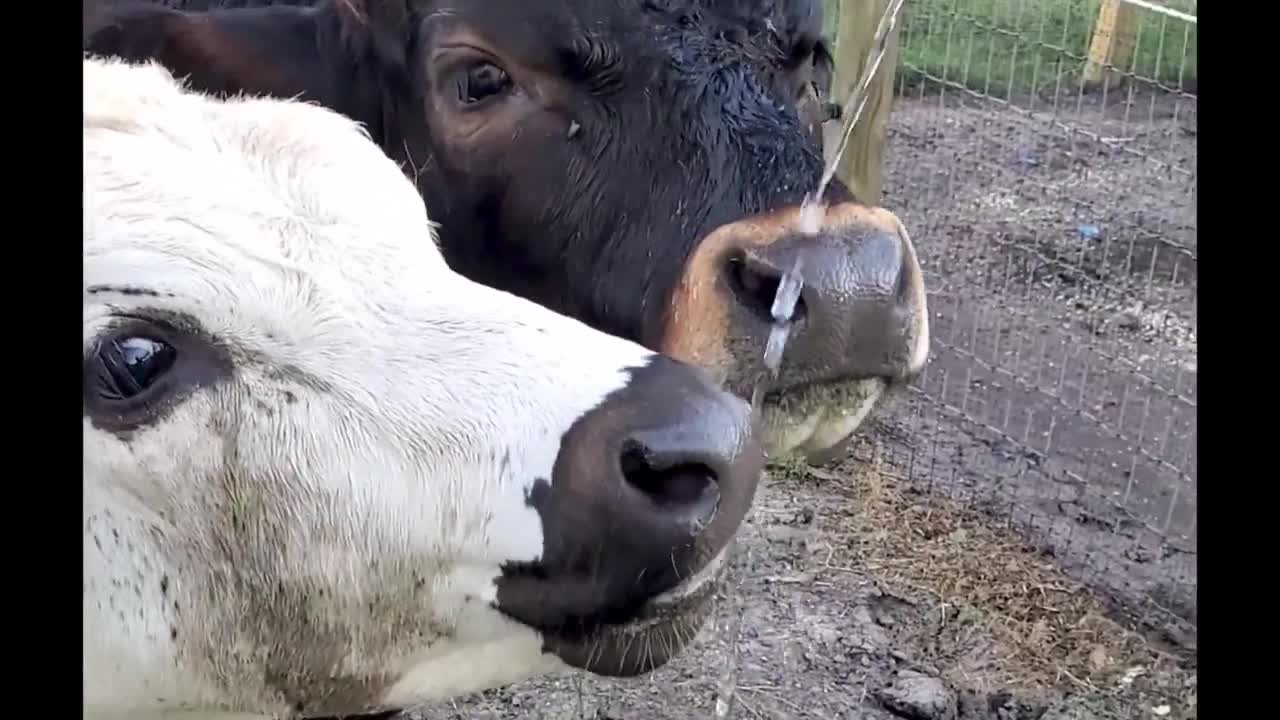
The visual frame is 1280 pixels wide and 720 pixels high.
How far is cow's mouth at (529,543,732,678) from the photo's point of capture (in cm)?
133

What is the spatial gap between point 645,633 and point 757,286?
0.76 m

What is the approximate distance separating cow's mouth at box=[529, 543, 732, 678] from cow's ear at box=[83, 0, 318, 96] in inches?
45.5

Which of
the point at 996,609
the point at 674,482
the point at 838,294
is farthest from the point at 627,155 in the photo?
the point at 996,609

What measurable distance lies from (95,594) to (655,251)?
108 cm

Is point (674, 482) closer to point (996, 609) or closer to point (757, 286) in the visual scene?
point (757, 286)

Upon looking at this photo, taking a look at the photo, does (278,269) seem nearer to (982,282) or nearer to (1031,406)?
(1031,406)

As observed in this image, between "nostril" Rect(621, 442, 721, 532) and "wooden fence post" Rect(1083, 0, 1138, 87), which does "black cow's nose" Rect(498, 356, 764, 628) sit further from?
"wooden fence post" Rect(1083, 0, 1138, 87)

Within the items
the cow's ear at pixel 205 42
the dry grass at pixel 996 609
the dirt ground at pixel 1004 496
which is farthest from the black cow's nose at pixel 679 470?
the dry grass at pixel 996 609

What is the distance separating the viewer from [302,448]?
4.31ft

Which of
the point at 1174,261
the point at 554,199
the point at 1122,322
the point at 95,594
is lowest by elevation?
the point at 1122,322

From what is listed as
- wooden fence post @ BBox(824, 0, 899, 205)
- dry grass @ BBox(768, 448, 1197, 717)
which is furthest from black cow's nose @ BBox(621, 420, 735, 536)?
wooden fence post @ BBox(824, 0, 899, 205)

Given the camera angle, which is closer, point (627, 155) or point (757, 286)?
point (757, 286)
